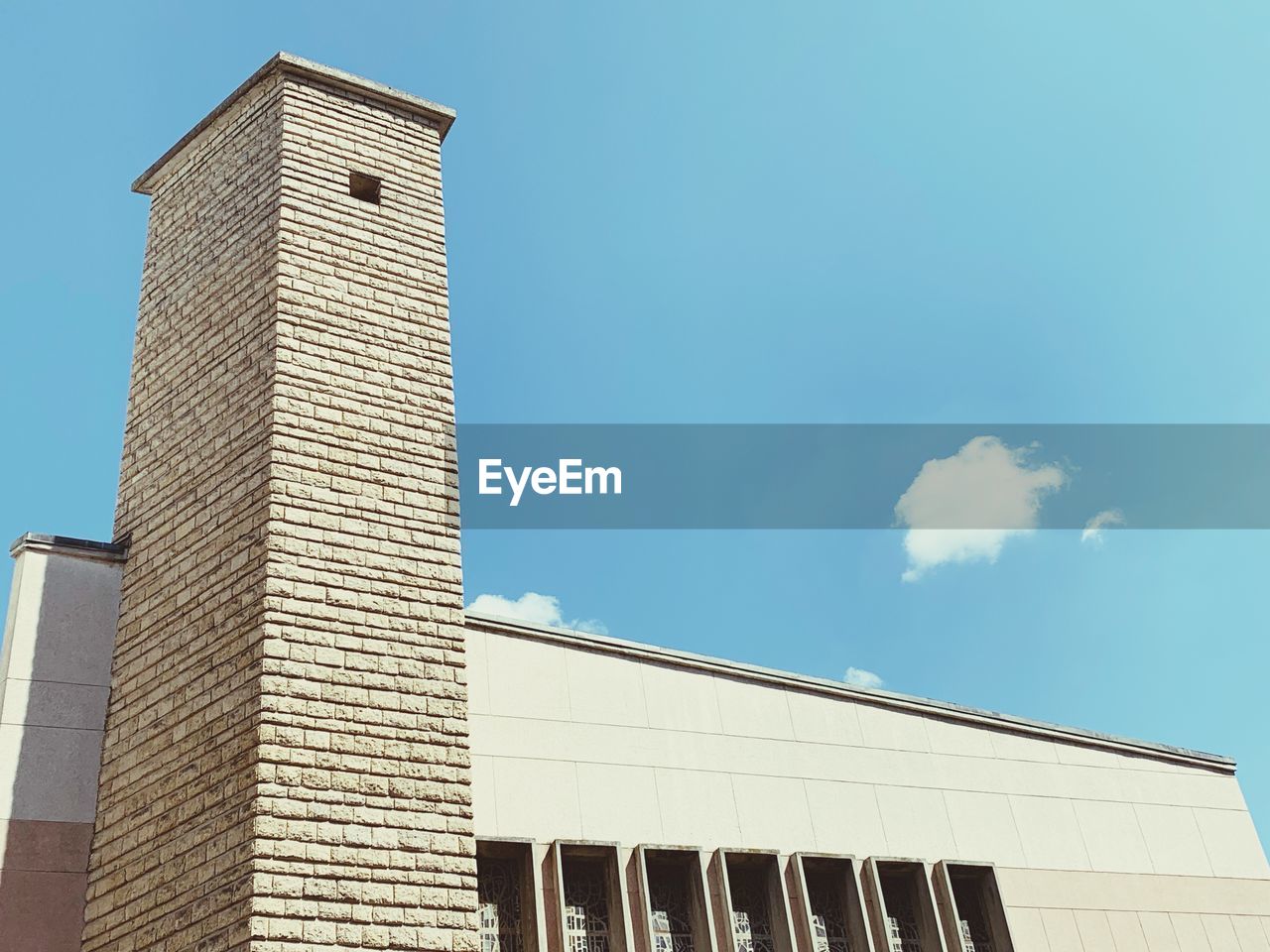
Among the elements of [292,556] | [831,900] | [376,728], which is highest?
[292,556]

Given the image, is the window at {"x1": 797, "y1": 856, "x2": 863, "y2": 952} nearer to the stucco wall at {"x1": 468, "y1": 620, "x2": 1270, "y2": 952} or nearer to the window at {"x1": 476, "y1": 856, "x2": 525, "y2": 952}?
the stucco wall at {"x1": 468, "y1": 620, "x2": 1270, "y2": 952}

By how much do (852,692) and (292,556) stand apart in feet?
19.5

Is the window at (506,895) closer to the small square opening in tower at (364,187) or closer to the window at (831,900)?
the window at (831,900)

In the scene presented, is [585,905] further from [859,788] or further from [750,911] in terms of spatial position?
[859,788]

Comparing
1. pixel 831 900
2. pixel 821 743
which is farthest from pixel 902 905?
pixel 821 743

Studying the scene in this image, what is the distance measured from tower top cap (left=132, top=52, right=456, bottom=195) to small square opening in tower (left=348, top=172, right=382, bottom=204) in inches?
36.8

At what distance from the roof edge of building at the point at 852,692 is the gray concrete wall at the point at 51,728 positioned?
9.31 ft

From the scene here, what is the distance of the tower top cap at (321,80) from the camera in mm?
10047

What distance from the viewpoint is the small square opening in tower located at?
9906 mm

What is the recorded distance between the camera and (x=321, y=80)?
10.2 meters

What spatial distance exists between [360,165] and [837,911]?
7713 mm

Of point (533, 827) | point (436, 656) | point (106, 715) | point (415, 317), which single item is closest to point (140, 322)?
point (415, 317)

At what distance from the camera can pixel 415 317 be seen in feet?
31.2

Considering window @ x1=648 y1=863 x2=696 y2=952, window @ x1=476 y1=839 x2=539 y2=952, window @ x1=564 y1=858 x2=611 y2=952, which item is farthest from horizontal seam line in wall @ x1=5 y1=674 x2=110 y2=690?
window @ x1=648 y1=863 x2=696 y2=952
